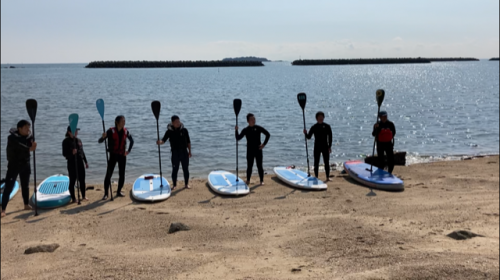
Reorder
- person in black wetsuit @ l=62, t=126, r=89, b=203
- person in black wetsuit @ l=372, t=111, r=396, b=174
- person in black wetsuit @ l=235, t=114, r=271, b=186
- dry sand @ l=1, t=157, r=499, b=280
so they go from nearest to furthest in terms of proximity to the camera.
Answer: dry sand @ l=1, t=157, r=499, b=280 → person in black wetsuit @ l=62, t=126, r=89, b=203 → person in black wetsuit @ l=235, t=114, r=271, b=186 → person in black wetsuit @ l=372, t=111, r=396, b=174

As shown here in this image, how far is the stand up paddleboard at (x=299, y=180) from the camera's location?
9.82 metres

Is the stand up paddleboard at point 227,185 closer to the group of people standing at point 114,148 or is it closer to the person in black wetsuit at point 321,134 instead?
the group of people standing at point 114,148

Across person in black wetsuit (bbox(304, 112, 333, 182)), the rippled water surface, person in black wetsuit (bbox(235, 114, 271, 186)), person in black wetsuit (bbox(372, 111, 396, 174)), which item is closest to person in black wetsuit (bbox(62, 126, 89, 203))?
person in black wetsuit (bbox(235, 114, 271, 186))

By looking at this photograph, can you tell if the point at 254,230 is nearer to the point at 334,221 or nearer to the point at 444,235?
the point at 334,221

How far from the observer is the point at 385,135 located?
10.6 m

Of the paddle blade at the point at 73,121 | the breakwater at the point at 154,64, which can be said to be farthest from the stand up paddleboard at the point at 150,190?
the breakwater at the point at 154,64

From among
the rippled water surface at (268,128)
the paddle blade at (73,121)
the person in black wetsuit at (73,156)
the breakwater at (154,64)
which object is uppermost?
the breakwater at (154,64)

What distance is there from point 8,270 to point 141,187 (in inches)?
167

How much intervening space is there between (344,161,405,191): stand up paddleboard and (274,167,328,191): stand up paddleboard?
1.09 metres

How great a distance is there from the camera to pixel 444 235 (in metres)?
6.68

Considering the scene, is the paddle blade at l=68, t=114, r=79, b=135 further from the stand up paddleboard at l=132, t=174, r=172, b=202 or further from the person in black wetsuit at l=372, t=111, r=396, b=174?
the person in black wetsuit at l=372, t=111, r=396, b=174

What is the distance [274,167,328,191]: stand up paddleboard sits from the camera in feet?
32.2

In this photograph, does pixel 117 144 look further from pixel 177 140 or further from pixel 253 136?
pixel 253 136

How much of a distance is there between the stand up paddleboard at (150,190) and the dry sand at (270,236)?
0.20m
